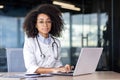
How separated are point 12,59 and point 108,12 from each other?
13.0 feet

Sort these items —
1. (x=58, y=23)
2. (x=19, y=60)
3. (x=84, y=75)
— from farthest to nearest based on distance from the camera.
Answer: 1. (x=19, y=60)
2. (x=58, y=23)
3. (x=84, y=75)

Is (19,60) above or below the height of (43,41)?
below

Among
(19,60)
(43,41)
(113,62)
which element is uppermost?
(43,41)

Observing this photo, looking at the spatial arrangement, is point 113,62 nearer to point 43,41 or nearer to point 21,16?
point 21,16

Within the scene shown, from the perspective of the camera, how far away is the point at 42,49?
9.00 feet

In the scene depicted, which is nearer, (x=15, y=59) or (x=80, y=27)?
(x=15, y=59)

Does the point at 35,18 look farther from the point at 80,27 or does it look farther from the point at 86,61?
the point at 80,27

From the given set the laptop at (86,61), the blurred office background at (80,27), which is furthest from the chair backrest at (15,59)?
the blurred office background at (80,27)

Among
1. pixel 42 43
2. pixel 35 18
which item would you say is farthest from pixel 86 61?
pixel 35 18

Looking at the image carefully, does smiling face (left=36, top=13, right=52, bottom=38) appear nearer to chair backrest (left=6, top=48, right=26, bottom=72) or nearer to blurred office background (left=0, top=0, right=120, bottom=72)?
chair backrest (left=6, top=48, right=26, bottom=72)

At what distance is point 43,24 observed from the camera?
2.75 m

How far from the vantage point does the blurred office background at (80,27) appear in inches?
265

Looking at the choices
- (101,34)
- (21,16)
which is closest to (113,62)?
(101,34)

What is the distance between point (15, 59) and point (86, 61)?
2.91ft
